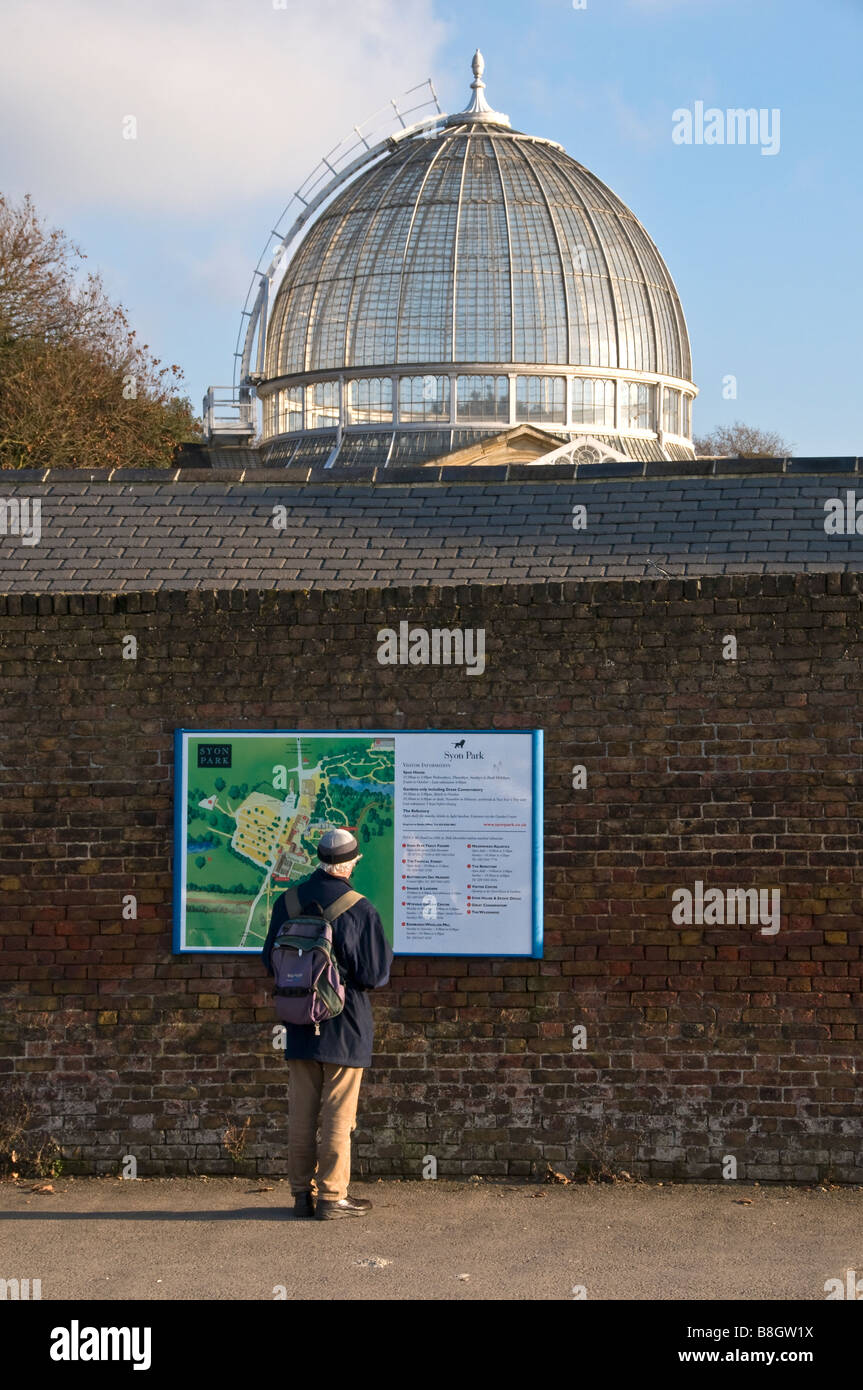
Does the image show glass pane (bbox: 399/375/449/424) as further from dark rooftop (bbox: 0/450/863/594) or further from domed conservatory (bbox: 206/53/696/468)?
dark rooftop (bbox: 0/450/863/594)

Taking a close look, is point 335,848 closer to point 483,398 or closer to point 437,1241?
point 437,1241

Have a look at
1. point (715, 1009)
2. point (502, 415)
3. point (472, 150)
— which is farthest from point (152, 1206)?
point (472, 150)

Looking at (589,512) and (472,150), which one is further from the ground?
(472,150)

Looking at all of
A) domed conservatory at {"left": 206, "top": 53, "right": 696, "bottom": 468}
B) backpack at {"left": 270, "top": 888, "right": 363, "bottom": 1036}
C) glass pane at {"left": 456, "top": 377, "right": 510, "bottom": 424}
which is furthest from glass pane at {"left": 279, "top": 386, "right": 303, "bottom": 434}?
backpack at {"left": 270, "top": 888, "right": 363, "bottom": 1036}

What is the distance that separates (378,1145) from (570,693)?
2530 mm

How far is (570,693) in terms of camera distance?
881 centimetres

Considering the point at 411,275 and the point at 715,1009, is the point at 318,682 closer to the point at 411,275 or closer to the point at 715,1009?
the point at 715,1009

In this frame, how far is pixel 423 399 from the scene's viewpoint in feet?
134

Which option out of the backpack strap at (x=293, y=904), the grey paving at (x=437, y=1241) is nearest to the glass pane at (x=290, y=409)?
the grey paving at (x=437, y=1241)

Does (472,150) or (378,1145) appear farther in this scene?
(472,150)

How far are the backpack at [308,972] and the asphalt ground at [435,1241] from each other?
0.98 metres

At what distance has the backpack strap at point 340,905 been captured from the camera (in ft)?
25.7

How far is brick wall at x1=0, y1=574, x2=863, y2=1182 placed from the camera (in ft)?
28.1

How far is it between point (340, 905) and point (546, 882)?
135 cm
